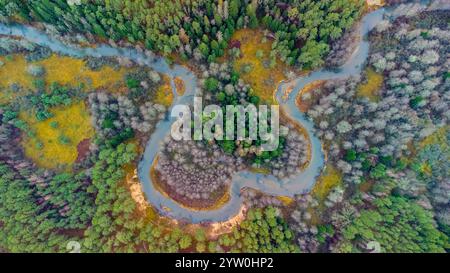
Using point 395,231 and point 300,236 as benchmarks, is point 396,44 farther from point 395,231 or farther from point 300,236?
point 300,236

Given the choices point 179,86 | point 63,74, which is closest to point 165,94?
point 179,86

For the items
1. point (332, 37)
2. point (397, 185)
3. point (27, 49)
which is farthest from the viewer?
point (27, 49)

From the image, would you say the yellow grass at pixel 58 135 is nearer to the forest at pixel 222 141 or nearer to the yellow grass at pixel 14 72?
the forest at pixel 222 141

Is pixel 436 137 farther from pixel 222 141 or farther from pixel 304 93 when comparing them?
pixel 222 141

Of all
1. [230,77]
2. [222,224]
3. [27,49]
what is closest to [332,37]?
[230,77]

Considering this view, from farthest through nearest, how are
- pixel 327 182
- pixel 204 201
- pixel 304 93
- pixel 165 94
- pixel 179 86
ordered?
pixel 179 86
pixel 165 94
pixel 304 93
pixel 204 201
pixel 327 182
